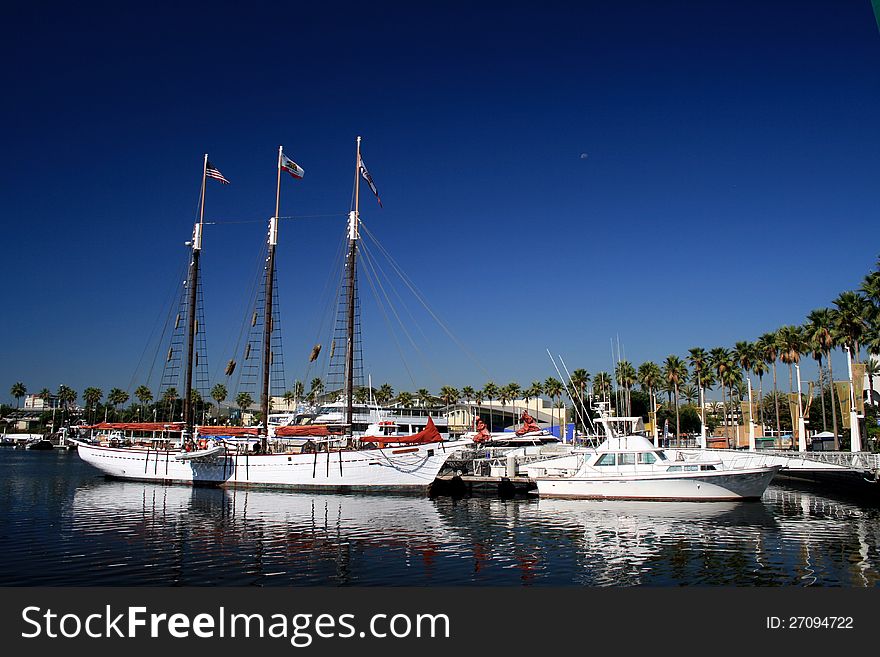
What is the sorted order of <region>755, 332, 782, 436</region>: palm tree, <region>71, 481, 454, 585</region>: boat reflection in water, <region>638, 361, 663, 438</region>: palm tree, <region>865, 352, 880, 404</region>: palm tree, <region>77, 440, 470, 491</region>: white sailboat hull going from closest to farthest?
<region>71, 481, 454, 585</region>: boat reflection in water → <region>77, 440, 470, 491</region>: white sailboat hull → <region>865, 352, 880, 404</region>: palm tree → <region>755, 332, 782, 436</region>: palm tree → <region>638, 361, 663, 438</region>: palm tree

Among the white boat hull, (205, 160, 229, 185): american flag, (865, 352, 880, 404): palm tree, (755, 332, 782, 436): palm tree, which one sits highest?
(205, 160, 229, 185): american flag

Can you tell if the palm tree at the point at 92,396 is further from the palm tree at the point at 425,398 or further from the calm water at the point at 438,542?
the calm water at the point at 438,542

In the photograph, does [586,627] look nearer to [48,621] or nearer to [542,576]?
[542,576]

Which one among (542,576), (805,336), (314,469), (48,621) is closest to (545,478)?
(314,469)

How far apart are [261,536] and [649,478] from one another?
22656mm

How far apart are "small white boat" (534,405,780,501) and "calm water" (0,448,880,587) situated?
3.18ft

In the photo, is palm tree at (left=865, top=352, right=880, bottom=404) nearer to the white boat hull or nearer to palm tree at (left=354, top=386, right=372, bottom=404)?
the white boat hull

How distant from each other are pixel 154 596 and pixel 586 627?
29.3 ft

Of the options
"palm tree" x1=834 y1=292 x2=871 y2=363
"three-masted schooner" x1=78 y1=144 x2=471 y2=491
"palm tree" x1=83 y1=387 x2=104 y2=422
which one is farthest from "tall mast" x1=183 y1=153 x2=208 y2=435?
"palm tree" x1=83 y1=387 x2=104 y2=422

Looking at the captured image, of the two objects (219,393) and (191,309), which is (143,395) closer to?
(219,393)

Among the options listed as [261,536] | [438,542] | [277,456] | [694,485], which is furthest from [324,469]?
[694,485]

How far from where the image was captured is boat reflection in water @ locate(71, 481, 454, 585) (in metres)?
21.4

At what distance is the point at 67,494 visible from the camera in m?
46.6

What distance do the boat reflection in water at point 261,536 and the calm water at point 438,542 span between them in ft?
0.27
